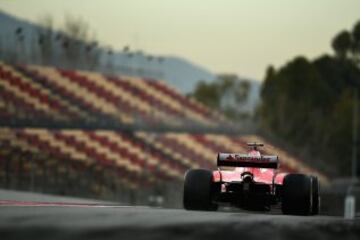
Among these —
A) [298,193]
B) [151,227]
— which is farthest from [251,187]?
[151,227]

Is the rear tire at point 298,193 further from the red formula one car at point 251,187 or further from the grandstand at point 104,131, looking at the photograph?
the grandstand at point 104,131

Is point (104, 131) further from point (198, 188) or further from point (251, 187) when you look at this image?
point (198, 188)

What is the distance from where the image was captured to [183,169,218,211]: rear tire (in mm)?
13328

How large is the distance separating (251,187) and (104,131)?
34.4m

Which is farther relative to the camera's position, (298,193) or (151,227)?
(298,193)

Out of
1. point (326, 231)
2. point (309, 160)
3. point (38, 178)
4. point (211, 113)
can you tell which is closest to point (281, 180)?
point (326, 231)

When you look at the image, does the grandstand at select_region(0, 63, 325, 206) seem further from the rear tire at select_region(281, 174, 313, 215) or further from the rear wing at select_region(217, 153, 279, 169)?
the rear tire at select_region(281, 174, 313, 215)

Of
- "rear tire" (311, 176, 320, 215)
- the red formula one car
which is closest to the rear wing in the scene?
the red formula one car

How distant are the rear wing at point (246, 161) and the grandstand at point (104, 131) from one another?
15239 mm

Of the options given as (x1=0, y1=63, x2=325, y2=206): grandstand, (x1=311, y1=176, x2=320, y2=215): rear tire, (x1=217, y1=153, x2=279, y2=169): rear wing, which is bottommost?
(x1=311, y1=176, x2=320, y2=215): rear tire

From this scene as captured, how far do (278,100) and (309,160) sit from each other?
93.3 feet

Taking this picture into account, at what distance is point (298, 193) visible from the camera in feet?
43.6

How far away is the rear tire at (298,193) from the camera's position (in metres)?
13.3

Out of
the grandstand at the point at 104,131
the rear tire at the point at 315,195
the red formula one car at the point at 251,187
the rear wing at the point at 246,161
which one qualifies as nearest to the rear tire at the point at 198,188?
the red formula one car at the point at 251,187
